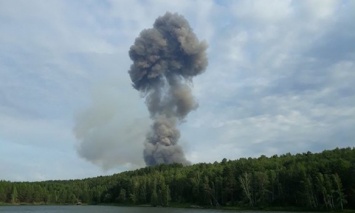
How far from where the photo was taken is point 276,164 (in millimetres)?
101000

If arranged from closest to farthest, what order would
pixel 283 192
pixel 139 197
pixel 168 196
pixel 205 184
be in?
pixel 283 192 < pixel 205 184 < pixel 168 196 < pixel 139 197

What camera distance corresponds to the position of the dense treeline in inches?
3044

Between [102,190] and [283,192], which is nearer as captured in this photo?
[283,192]

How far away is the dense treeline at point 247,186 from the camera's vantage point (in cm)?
7731

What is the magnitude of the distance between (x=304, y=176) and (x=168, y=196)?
41325 mm

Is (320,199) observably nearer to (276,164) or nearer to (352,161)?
(352,161)

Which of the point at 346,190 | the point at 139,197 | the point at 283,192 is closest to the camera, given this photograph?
the point at 346,190

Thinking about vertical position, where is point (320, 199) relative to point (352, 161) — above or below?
below

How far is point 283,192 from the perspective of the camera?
284 ft

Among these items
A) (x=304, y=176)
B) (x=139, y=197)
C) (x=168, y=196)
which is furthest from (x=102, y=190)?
(x=304, y=176)

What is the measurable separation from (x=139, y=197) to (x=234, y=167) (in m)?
34.6

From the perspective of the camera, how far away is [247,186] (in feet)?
299

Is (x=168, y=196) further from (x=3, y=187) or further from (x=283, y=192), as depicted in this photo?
(x=3, y=187)

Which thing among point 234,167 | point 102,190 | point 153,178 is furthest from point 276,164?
point 102,190
